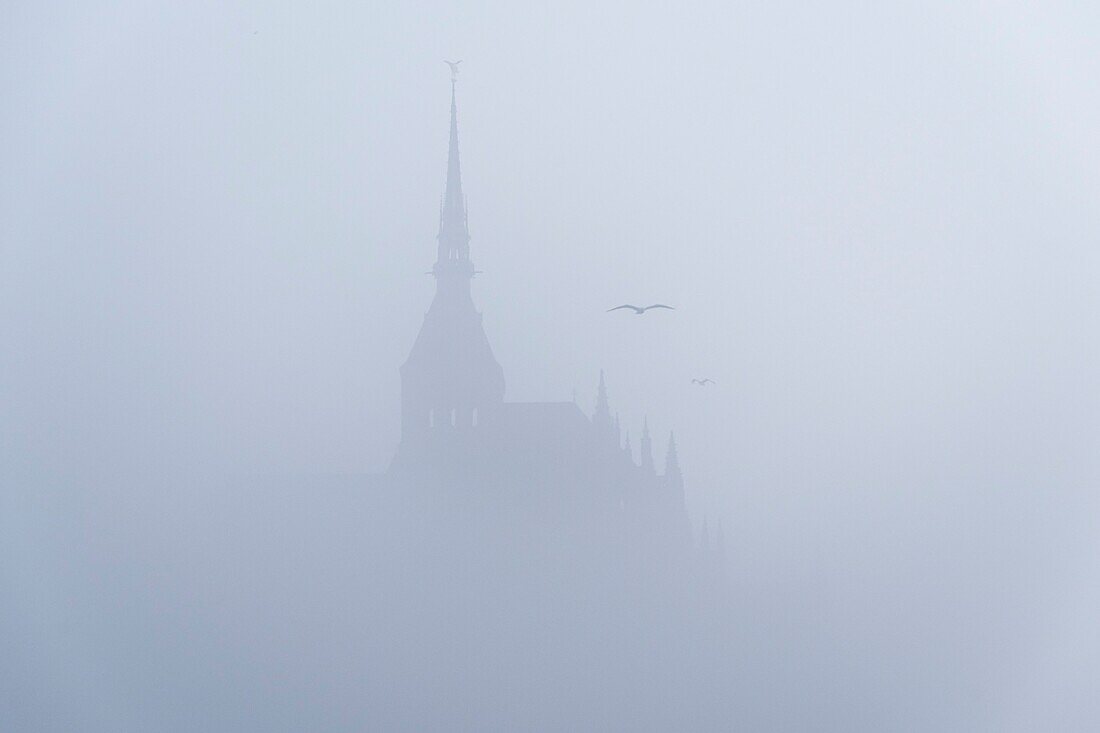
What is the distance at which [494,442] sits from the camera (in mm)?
106375

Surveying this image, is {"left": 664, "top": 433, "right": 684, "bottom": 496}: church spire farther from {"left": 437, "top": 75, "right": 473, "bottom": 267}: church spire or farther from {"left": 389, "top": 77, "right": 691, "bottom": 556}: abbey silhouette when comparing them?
{"left": 437, "top": 75, "right": 473, "bottom": 267}: church spire

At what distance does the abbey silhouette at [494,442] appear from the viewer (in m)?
105

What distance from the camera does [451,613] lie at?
103m

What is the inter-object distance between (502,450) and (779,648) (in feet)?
83.4

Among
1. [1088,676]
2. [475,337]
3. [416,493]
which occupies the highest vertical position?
[475,337]

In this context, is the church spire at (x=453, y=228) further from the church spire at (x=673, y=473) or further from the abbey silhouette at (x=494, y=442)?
the church spire at (x=673, y=473)

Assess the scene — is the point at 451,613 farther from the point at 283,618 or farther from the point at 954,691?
the point at 954,691

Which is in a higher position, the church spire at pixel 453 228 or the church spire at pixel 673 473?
the church spire at pixel 453 228

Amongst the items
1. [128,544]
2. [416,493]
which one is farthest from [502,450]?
[128,544]

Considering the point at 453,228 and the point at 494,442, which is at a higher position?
the point at 453,228

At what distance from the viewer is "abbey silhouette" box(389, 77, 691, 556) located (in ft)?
345

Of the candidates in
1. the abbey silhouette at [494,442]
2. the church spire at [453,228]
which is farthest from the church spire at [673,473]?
the church spire at [453,228]

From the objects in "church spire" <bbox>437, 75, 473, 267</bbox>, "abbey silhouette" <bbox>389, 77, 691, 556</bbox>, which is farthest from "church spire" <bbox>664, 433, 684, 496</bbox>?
"church spire" <bbox>437, 75, 473, 267</bbox>

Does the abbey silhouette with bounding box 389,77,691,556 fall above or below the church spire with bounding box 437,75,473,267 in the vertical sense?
below
